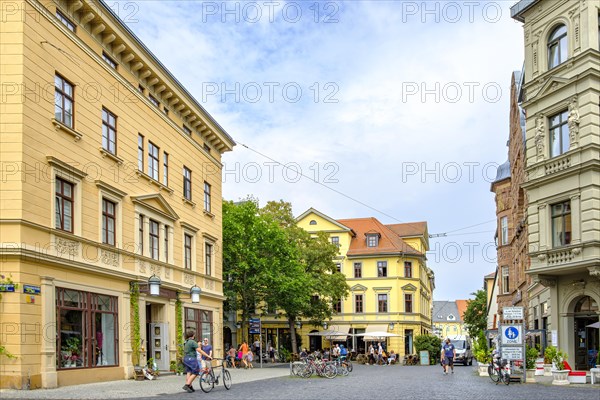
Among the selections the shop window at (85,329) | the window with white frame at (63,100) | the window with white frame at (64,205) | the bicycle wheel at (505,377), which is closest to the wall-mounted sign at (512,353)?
the bicycle wheel at (505,377)

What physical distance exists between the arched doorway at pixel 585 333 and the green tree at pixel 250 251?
856 inches

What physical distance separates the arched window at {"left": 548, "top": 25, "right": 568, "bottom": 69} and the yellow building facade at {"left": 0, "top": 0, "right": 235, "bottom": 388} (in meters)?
15.5

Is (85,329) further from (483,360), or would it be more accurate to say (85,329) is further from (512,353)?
(483,360)

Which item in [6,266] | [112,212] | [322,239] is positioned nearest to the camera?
[6,266]

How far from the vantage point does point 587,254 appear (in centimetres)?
2759

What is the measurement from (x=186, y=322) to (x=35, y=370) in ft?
44.4

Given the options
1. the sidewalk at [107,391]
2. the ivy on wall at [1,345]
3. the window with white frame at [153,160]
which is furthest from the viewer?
the window with white frame at [153,160]

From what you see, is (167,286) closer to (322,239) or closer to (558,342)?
(558,342)

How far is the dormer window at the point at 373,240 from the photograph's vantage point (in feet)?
249

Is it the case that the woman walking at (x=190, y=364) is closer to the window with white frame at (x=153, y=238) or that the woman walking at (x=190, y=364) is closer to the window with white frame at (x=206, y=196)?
the window with white frame at (x=153, y=238)

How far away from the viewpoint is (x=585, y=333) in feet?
97.2

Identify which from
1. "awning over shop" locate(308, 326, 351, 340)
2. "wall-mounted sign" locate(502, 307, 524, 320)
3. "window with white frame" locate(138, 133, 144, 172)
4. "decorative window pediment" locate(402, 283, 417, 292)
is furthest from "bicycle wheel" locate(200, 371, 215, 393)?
"decorative window pediment" locate(402, 283, 417, 292)

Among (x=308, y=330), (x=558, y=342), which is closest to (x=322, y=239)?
(x=308, y=330)

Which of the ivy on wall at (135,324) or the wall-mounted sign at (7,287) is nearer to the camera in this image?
the wall-mounted sign at (7,287)
